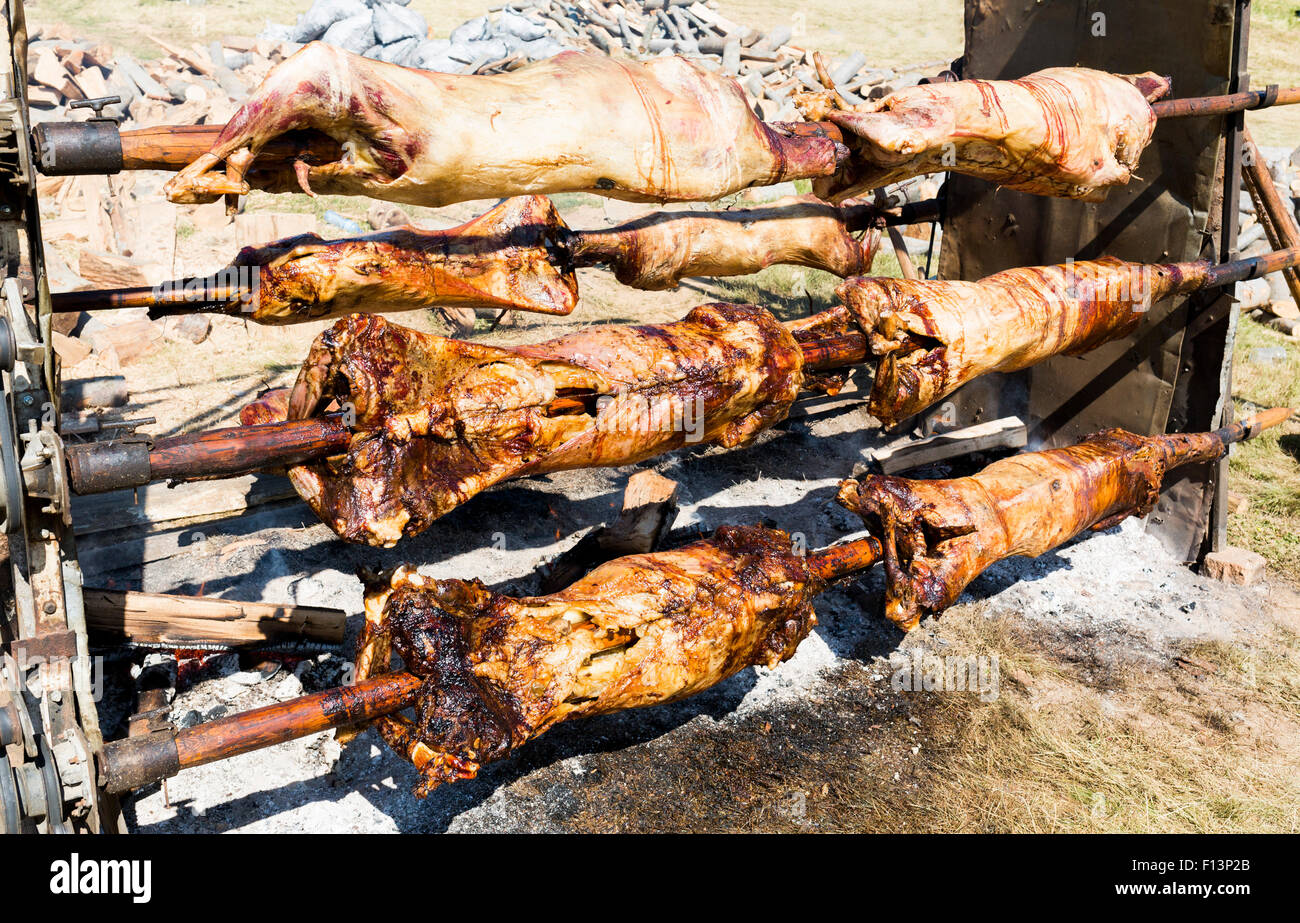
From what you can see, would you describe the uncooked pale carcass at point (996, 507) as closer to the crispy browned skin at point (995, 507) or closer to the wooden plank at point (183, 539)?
the crispy browned skin at point (995, 507)

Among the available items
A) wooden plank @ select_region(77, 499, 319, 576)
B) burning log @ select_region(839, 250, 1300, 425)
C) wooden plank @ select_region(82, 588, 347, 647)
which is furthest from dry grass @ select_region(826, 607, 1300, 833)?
wooden plank @ select_region(77, 499, 319, 576)

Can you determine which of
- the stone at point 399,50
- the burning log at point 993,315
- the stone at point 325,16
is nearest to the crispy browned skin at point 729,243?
the burning log at point 993,315

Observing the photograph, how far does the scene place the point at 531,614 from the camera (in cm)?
366

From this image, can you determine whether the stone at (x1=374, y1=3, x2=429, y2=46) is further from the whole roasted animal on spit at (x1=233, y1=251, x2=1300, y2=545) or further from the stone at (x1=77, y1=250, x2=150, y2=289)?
the whole roasted animal on spit at (x1=233, y1=251, x2=1300, y2=545)

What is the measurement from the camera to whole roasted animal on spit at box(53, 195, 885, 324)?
446 centimetres

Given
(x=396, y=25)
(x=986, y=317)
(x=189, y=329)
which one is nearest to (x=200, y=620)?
(x=986, y=317)

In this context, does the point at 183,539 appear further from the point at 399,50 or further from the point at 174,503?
the point at 399,50

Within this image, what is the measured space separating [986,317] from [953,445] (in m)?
2.29

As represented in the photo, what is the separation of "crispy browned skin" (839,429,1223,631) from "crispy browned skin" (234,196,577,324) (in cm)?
188

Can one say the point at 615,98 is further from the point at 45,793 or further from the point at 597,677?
the point at 45,793

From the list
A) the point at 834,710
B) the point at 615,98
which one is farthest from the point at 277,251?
the point at 834,710

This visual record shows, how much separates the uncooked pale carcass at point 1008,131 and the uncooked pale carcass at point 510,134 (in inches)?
9.2

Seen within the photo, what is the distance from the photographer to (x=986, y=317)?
15.7 feet

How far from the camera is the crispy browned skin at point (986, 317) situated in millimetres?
4602
